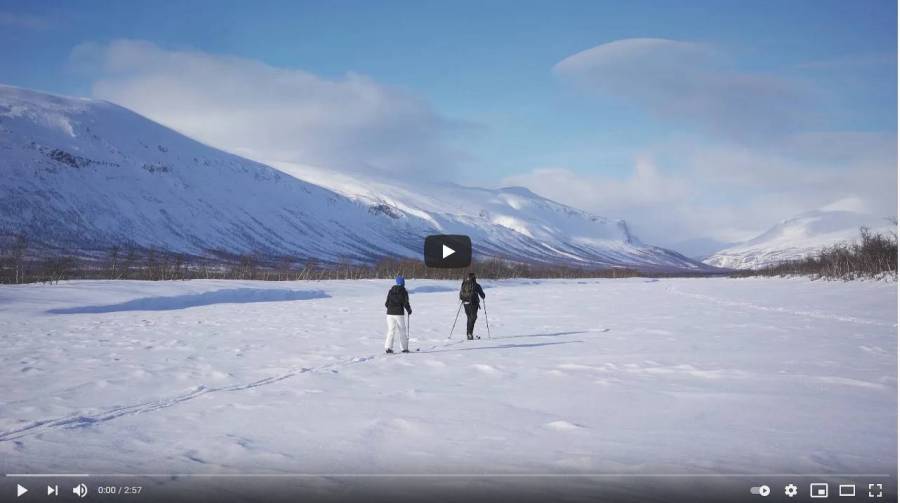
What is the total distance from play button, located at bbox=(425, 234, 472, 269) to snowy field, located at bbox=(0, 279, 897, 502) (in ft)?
7.47

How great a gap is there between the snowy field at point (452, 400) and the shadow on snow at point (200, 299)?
370 inches

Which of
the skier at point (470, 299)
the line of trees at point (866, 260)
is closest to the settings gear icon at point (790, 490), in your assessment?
the skier at point (470, 299)

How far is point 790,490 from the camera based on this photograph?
522 centimetres

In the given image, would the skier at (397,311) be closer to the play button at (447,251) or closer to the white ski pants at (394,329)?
the white ski pants at (394,329)

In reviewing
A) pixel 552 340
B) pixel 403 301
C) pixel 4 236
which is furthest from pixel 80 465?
pixel 4 236

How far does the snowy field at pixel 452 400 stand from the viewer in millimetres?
6703

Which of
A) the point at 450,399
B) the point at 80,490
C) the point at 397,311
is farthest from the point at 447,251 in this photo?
the point at 80,490

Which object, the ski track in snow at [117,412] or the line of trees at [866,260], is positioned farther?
the line of trees at [866,260]

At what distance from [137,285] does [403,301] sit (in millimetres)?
29961

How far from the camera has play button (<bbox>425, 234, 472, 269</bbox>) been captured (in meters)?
13.9

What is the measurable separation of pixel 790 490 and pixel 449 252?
9705 mm

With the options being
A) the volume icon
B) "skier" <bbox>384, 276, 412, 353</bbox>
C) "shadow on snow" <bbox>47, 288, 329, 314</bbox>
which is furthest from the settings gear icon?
"shadow on snow" <bbox>47, 288, 329, 314</bbox>

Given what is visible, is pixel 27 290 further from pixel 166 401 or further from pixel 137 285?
pixel 166 401

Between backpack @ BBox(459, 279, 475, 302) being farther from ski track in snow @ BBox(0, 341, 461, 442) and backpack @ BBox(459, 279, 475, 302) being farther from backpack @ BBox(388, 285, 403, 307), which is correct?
ski track in snow @ BBox(0, 341, 461, 442)
